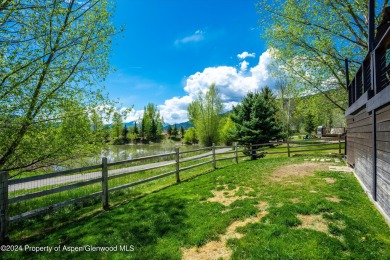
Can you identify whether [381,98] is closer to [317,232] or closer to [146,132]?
[317,232]

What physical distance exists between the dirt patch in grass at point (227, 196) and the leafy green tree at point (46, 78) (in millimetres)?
3828

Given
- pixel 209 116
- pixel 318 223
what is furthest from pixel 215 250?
pixel 209 116

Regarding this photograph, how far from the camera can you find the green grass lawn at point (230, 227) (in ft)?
11.3

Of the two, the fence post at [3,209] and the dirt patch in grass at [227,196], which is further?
the dirt patch in grass at [227,196]

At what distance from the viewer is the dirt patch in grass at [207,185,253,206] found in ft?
19.5

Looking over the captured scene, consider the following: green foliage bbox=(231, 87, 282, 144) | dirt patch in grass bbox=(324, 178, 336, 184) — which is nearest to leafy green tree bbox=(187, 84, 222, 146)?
green foliage bbox=(231, 87, 282, 144)

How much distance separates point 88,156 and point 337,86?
14.7 m

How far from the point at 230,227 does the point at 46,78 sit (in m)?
5.58

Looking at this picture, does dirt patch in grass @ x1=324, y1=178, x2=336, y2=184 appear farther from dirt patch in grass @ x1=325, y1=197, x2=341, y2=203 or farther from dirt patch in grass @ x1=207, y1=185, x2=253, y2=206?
dirt patch in grass @ x1=207, y1=185, x2=253, y2=206

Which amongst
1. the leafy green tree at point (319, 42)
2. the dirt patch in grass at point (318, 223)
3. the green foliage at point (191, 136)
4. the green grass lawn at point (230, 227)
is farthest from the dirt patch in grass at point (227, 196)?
the green foliage at point (191, 136)

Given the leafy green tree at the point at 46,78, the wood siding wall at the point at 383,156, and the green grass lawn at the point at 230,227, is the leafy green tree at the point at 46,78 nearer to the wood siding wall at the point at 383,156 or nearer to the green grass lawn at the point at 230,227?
the green grass lawn at the point at 230,227

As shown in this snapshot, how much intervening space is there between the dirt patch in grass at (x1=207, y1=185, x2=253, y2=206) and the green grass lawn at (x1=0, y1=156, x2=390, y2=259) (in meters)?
0.03

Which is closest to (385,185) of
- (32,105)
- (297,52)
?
(32,105)

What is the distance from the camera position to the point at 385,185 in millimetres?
4402
